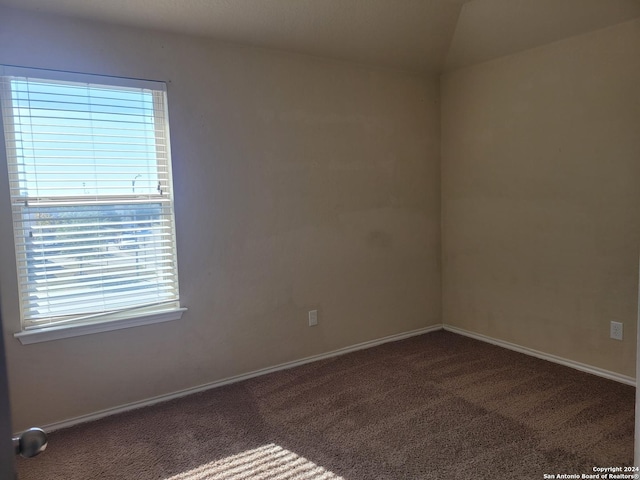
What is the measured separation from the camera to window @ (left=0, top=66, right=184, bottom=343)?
2.46 metres

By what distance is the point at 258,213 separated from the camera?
318 cm

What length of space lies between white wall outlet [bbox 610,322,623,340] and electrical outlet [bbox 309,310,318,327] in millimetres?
1974

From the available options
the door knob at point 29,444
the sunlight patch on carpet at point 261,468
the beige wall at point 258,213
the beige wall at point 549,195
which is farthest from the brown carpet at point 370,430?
the door knob at point 29,444

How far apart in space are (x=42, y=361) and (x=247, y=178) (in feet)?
5.23

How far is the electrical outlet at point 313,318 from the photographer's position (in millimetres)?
3475

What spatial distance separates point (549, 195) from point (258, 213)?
6.72 ft

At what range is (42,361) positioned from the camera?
254cm

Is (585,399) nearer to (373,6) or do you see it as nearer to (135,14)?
(373,6)

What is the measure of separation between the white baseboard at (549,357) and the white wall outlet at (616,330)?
24cm

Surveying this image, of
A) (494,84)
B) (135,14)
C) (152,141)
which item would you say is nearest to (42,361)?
(152,141)

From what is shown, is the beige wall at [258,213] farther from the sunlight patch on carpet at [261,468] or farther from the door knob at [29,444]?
the door knob at [29,444]

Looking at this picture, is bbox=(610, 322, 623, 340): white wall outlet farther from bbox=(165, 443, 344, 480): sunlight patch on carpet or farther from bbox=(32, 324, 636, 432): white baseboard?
bbox=(165, 443, 344, 480): sunlight patch on carpet

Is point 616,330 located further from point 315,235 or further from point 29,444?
point 29,444

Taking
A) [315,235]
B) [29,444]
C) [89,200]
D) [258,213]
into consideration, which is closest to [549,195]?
[315,235]
